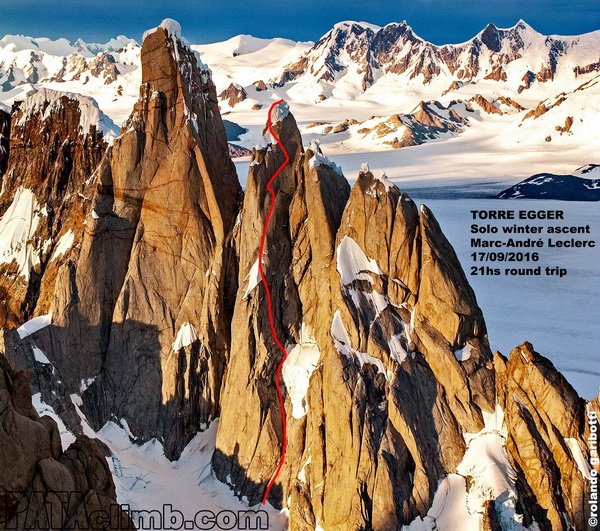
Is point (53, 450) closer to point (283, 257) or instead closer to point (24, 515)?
point (24, 515)

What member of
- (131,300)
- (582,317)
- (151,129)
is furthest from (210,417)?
(582,317)

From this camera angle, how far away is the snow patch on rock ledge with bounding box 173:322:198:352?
62062mm

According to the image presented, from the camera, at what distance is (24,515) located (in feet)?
106

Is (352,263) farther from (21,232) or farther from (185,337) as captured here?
(21,232)

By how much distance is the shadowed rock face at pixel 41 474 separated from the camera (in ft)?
107

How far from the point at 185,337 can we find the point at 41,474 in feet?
95.4

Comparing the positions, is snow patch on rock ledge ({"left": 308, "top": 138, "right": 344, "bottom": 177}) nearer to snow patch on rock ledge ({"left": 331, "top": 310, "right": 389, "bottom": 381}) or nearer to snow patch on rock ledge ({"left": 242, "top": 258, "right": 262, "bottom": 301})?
snow patch on rock ledge ({"left": 242, "top": 258, "right": 262, "bottom": 301})

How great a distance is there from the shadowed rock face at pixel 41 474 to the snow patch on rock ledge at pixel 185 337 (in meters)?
25.3

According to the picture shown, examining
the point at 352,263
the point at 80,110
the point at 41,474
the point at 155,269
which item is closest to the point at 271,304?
the point at 352,263

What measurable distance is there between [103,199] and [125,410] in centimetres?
1828

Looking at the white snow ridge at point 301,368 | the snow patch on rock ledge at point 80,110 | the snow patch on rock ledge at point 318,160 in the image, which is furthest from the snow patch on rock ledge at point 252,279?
the snow patch on rock ledge at point 80,110

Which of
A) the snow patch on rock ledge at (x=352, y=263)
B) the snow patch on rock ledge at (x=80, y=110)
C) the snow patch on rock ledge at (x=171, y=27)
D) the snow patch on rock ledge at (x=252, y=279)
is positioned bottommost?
the snow patch on rock ledge at (x=252, y=279)

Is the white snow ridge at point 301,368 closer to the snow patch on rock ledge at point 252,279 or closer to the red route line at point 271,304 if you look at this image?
the red route line at point 271,304

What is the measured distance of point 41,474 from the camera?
33.6 metres
